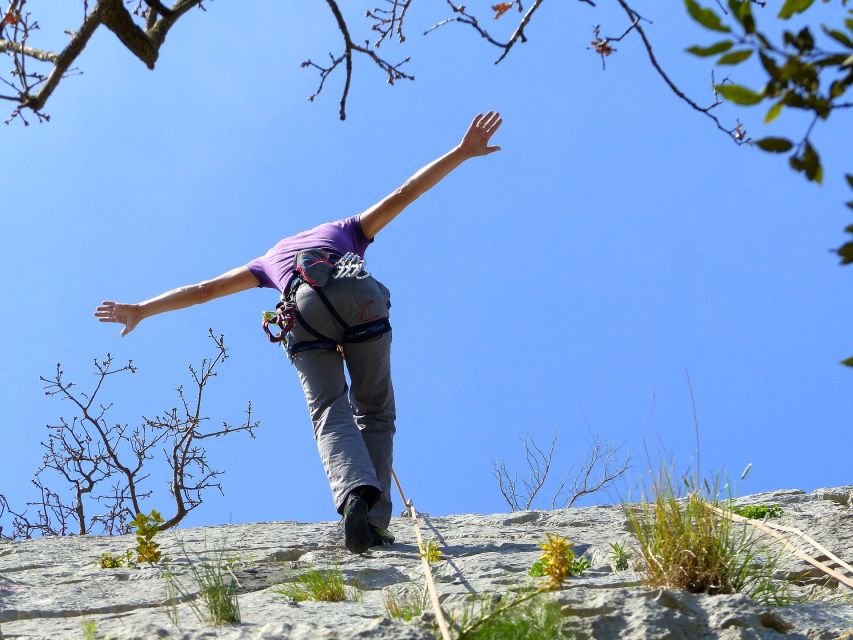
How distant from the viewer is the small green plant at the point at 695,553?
9.72 ft

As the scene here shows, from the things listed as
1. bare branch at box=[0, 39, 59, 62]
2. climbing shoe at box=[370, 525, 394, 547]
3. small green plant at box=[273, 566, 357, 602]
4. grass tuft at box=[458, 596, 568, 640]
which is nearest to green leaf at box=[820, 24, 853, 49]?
grass tuft at box=[458, 596, 568, 640]

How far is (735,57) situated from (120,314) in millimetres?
5136

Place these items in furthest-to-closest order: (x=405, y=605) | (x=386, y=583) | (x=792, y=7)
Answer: (x=386, y=583) < (x=405, y=605) < (x=792, y=7)

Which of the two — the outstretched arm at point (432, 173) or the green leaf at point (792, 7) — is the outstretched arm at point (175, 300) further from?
the green leaf at point (792, 7)

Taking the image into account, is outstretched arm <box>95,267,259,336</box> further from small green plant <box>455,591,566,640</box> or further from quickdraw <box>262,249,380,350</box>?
small green plant <box>455,591,566,640</box>

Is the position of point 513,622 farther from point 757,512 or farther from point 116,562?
point 116,562

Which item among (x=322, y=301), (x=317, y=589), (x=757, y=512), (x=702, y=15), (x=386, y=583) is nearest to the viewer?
(x=702, y=15)

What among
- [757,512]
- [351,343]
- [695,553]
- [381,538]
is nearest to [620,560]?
[695,553]

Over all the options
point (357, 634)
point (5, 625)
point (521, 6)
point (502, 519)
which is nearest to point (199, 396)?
point (502, 519)

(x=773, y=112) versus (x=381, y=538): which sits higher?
(x=381, y=538)

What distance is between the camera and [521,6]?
11.6 feet

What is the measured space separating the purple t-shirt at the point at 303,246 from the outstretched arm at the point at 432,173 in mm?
86

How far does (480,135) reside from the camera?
5414mm

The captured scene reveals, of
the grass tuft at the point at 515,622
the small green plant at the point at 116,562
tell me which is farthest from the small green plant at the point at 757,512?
the small green plant at the point at 116,562
